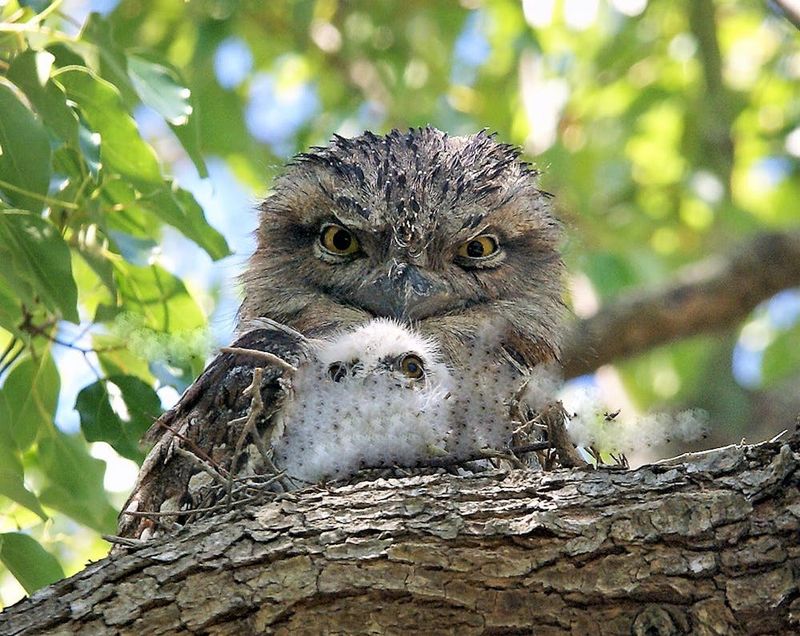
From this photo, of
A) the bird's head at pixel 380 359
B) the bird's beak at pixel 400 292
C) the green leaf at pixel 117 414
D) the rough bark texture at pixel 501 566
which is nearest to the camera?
the rough bark texture at pixel 501 566

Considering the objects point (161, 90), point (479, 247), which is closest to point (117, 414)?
point (161, 90)

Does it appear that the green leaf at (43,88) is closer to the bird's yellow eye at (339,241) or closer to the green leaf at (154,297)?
the green leaf at (154,297)

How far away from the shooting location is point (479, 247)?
340 centimetres

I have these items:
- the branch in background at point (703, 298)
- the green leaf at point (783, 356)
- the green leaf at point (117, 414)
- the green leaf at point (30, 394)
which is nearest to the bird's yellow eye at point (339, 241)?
the green leaf at point (117, 414)

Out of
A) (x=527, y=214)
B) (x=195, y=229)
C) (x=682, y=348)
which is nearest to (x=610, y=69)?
(x=682, y=348)

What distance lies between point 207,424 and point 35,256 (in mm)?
529

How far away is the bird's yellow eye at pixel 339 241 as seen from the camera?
11.0ft

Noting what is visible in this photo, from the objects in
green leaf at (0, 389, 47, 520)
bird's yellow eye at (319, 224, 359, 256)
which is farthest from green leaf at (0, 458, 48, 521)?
bird's yellow eye at (319, 224, 359, 256)

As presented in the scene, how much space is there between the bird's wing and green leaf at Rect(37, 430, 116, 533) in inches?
7.7

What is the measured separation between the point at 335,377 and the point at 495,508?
1.93ft

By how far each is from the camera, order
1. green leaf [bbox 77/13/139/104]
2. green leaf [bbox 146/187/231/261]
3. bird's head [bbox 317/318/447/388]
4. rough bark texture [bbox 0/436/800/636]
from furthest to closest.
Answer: green leaf [bbox 146/187/231/261] < green leaf [bbox 77/13/139/104] < bird's head [bbox 317/318/447/388] < rough bark texture [bbox 0/436/800/636]

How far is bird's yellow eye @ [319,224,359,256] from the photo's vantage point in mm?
3346

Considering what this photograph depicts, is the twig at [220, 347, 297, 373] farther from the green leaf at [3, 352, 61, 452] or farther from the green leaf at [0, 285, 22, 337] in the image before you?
the green leaf at [3, 352, 61, 452]

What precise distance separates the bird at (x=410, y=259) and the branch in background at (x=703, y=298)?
1794 millimetres
